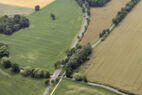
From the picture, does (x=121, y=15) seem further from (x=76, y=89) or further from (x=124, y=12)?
(x=76, y=89)

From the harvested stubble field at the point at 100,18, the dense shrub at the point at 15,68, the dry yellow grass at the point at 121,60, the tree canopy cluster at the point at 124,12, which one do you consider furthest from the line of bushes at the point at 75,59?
the tree canopy cluster at the point at 124,12

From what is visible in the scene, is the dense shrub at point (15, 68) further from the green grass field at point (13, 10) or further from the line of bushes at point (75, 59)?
the green grass field at point (13, 10)

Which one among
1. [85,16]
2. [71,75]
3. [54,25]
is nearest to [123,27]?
[85,16]

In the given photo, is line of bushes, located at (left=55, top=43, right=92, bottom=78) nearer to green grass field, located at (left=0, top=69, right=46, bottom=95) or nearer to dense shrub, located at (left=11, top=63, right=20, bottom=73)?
green grass field, located at (left=0, top=69, right=46, bottom=95)

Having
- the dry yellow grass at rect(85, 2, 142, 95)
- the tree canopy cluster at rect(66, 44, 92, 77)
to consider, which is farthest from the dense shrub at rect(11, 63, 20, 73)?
the dry yellow grass at rect(85, 2, 142, 95)

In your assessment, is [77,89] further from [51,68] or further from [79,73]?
[51,68]

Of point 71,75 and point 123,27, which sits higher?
point 123,27
